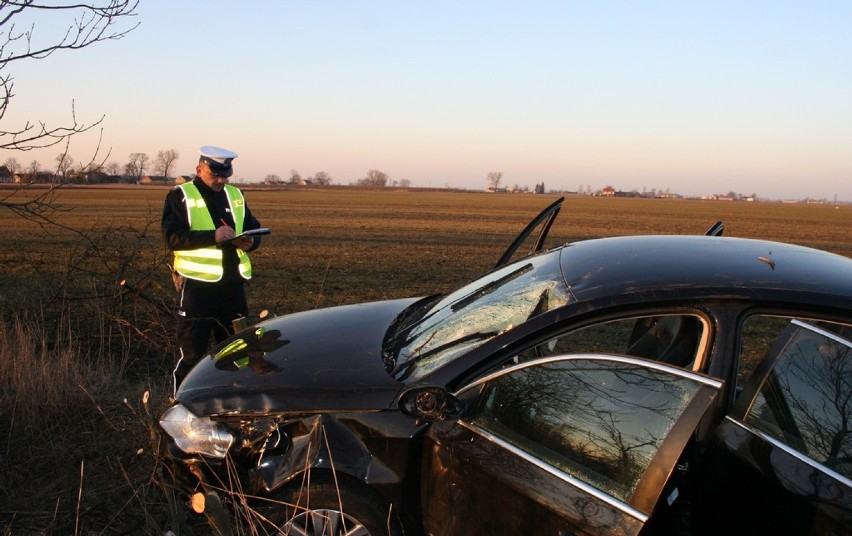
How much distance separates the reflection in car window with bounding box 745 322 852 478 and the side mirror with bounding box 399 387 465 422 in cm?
93

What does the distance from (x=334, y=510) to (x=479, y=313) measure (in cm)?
98

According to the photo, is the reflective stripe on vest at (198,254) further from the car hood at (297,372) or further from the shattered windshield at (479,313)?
the shattered windshield at (479,313)

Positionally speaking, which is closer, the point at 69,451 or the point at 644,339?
the point at 644,339

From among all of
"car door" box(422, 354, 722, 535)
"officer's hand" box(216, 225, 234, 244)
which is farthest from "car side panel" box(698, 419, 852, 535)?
"officer's hand" box(216, 225, 234, 244)

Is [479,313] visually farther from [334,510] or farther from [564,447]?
[334,510]

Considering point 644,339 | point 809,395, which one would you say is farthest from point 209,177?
point 809,395

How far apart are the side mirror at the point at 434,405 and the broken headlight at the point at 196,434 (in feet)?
2.59

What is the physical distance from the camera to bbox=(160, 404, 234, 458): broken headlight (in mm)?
2611

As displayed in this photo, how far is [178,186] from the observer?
4688 mm

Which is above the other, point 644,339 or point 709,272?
point 709,272

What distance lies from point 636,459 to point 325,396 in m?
1.12

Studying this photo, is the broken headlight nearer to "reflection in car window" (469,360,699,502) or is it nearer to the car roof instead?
"reflection in car window" (469,360,699,502)

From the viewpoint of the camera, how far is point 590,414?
2.19m

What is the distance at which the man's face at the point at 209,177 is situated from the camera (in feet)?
15.1
